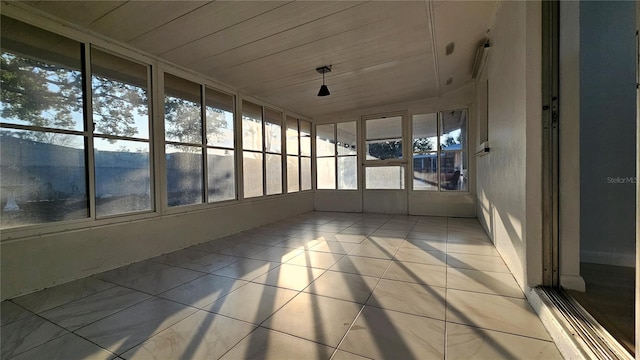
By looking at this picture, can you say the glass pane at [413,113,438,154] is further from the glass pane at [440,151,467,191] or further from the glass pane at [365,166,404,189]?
the glass pane at [365,166,404,189]

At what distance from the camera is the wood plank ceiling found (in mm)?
2357

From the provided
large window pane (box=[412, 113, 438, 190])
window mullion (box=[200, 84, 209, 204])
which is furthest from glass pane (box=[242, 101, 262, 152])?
large window pane (box=[412, 113, 438, 190])

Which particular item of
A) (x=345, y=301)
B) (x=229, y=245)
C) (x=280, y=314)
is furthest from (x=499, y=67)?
(x=229, y=245)

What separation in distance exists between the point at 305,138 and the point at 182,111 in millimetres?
3341

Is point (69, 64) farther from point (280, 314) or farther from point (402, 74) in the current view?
point (402, 74)

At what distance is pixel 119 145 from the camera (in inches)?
114

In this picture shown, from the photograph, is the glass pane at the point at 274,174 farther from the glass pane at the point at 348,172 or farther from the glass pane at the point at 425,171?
the glass pane at the point at 425,171

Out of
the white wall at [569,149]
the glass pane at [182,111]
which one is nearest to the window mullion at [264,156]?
the glass pane at [182,111]

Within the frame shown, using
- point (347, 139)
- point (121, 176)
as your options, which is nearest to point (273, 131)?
point (347, 139)

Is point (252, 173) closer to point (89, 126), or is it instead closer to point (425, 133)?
point (89, 126)

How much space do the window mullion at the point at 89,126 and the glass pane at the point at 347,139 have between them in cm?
477

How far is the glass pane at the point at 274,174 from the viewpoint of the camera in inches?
205

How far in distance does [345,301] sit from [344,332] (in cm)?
38

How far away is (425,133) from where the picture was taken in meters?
5.58
